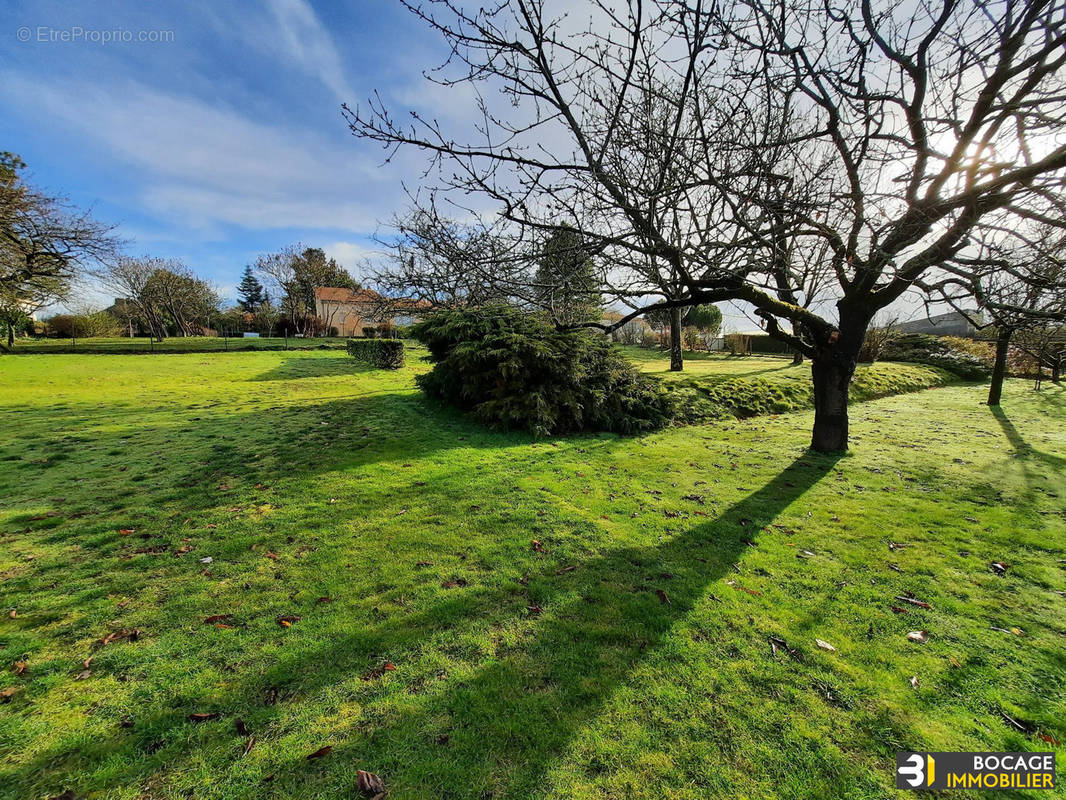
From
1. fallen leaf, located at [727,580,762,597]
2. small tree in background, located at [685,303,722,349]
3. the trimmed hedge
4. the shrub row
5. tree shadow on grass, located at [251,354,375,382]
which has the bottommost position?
fallen leaf, located at [727,580,762,597]

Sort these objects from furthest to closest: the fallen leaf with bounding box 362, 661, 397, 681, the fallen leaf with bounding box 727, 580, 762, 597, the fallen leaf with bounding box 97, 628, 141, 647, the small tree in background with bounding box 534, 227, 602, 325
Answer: the small tree in background with bounding box 534, 227, 602, 325 → the fallen leaf with bounding box 727, 580, 762, 597 → the fallen leaf with bounding box 97, 628, 141, 647 → the fallen leaf with bounding box 362, 661, 397, 681

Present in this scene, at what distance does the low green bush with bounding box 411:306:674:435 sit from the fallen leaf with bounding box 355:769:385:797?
6488 millimetres

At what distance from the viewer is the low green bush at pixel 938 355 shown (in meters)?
18.5

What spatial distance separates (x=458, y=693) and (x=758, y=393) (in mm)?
12276

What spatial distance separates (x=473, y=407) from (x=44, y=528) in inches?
263

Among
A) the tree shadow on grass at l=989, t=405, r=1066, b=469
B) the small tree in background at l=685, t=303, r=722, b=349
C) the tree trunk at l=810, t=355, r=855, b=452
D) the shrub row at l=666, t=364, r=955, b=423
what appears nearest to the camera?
the tree trunk at l=810, t=355, r=855, b=452

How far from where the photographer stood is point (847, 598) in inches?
131

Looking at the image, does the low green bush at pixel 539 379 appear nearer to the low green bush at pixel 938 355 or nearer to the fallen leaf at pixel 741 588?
the fallen leaf at pixel 741 588

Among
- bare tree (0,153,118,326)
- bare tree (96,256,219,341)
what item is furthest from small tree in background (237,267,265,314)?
bare tree (0,153,118,326)

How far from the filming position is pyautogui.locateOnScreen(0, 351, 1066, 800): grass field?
1.97m

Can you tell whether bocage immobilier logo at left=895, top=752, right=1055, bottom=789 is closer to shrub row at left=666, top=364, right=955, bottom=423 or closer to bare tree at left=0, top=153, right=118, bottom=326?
shrub row at left=666, top=364, right=955, bottom=423

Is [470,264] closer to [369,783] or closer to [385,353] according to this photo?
[369,783]

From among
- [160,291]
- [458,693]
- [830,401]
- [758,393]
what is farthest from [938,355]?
[160,291]

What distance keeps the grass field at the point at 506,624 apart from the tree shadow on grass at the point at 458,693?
15 millimetres
